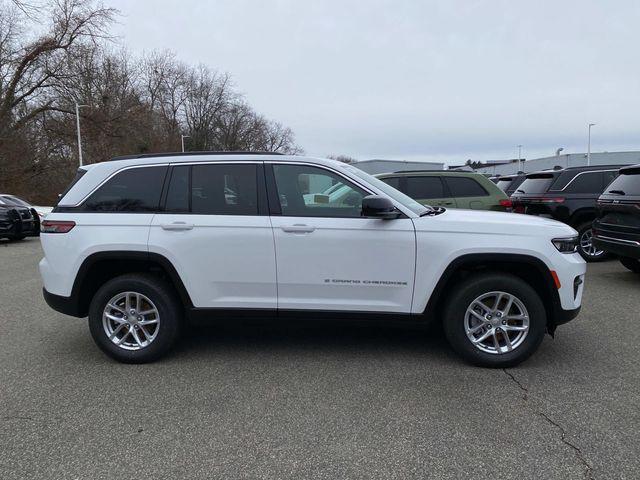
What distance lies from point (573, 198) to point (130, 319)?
27.2ft

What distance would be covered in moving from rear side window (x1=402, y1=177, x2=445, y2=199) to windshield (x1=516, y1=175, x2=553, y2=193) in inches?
94.9

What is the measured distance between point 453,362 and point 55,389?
3.26 m

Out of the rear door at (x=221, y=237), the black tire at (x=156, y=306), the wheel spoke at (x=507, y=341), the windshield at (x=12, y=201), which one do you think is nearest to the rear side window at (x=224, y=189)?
the rear door at (x=221, y=237)

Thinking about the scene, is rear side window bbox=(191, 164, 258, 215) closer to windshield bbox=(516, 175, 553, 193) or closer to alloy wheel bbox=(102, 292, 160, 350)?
alloy wheel bbox=(102, 292, 160, 350)

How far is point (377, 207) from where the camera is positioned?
3945 millimetres

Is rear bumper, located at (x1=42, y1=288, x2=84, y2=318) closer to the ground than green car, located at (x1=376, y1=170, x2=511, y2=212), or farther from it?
closer to the ground

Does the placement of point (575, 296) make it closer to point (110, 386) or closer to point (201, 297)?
point (201, 297)

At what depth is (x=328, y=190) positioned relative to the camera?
4340 millimetres

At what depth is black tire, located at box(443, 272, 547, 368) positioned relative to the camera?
4051 millimetres

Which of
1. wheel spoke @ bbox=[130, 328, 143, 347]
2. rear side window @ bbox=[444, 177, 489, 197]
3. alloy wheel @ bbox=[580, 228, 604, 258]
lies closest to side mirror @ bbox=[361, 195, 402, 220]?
wheel spoke @ bbox=[130, 328, 143, 347]

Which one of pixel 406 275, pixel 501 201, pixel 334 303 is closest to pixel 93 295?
pixel 334 303

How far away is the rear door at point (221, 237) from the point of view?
4.19 metres

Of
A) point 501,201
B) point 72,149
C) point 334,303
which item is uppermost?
point 72,149

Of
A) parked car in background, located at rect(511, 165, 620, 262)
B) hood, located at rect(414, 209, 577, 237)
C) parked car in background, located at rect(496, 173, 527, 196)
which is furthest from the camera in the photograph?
parked car in background, located at rect(496, 173, 527, 196)
